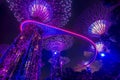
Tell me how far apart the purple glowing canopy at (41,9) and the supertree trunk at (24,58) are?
4.30ft

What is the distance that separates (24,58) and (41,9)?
6256mm

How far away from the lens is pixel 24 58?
52.4 feet

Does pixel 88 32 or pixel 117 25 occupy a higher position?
pixel 88 32

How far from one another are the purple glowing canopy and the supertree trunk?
1.31 metres

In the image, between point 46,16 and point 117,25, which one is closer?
point 117,25

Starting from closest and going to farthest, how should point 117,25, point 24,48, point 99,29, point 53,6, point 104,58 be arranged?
point 24,48, point 117,25, point 53,6, point 104,58, point 99,29

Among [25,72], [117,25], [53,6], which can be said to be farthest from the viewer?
[53,6]

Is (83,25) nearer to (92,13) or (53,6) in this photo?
(92,13)

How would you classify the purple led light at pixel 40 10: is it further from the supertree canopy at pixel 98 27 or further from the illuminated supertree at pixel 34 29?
the supertree canopy at pixel 98 27

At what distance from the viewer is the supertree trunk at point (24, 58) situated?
1441cm

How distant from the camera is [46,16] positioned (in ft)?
68.4

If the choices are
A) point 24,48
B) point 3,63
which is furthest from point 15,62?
point 24,48

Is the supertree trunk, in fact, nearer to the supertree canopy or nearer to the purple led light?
the purple led light

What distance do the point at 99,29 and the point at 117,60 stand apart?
18.1ft
